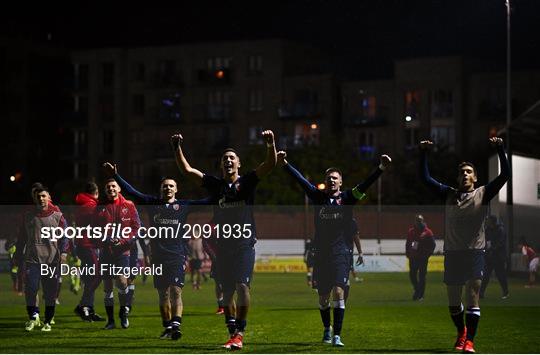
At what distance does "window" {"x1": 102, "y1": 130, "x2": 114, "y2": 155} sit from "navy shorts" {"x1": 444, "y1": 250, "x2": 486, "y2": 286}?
81735mm

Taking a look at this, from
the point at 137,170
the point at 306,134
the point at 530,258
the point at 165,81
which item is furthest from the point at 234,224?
the point at 137,170

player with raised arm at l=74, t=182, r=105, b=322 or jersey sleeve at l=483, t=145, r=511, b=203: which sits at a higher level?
jersey sleeve at l=483, t=145, r=511, b=203

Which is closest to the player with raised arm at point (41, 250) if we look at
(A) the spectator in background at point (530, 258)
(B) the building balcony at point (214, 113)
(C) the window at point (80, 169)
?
(A) the spectator in background at point (530, 258)

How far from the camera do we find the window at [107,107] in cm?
9581

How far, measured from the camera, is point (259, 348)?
16359 mm

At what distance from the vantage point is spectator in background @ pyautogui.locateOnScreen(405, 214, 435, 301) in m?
26.3

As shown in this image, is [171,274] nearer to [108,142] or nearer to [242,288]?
[242,288]

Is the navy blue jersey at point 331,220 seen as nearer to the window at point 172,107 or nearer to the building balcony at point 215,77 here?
the building balcony at point 215,77

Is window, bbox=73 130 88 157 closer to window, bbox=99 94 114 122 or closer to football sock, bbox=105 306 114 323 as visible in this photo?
window, bbox=99 94 114 122

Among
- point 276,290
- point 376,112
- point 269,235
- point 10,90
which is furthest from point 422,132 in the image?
point 276,290

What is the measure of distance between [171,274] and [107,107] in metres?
80.1

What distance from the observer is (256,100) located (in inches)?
3551

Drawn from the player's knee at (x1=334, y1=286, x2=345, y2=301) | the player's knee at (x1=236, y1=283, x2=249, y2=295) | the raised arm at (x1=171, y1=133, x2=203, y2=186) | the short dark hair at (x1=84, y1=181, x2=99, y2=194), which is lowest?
the player's knee at (x1=334, y1=286, x2=345, y2=301)

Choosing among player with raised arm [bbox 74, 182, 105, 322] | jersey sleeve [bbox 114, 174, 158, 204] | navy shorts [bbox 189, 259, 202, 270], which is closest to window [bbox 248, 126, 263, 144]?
navy shorts [bbox 189, 259, 202, 270]
